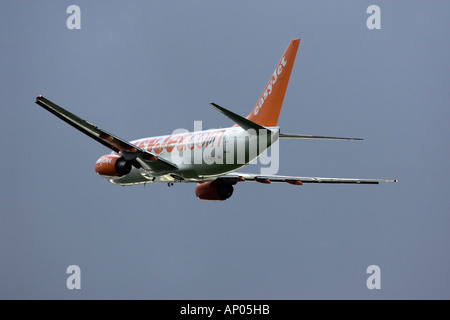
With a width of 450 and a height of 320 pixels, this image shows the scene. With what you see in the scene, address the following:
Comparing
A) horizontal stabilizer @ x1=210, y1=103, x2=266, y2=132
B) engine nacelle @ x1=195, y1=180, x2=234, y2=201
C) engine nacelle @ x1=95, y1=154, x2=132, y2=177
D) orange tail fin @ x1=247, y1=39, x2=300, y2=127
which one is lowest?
engine nacelle @ x1=195, y1=180, x2=234, y2=201

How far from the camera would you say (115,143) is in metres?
47.5

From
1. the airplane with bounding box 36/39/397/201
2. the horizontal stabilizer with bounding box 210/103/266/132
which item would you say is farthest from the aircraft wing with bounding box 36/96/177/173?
the horizontal stabilizer with bounding box 210/103/266/132

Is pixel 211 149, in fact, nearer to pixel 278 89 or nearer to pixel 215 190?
pixel 278 89

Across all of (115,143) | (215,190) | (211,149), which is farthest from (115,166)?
(215,190)

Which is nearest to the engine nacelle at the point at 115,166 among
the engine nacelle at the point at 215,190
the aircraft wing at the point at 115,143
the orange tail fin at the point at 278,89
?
the aircraft wing at the point at 115,143

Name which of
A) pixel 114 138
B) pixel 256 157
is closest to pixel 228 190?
pixel 256 157

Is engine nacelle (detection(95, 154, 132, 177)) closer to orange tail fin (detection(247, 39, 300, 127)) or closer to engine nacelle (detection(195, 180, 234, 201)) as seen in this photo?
engine nacelle (detection(195, 180, 234, 201))

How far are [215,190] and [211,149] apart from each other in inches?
264

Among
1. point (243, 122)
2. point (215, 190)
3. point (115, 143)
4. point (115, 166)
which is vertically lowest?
point (215, 190)

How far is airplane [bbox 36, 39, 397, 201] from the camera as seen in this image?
46125 millimetres

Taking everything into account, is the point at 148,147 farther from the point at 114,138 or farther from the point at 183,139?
the point at 114,138

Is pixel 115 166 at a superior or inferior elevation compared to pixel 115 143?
inferior

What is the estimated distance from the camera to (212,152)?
48344 millimetres

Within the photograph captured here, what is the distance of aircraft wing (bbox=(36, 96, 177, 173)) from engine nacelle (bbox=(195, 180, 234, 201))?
5.24 meters
